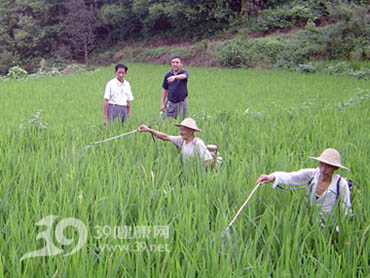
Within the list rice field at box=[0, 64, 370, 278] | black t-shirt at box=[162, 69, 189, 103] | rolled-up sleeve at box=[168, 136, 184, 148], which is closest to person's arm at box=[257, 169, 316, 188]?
rice field at box=[0, 64, 370, 278]

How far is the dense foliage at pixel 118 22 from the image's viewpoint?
21.7 m

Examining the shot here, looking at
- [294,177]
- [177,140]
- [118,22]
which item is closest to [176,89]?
[177,140]

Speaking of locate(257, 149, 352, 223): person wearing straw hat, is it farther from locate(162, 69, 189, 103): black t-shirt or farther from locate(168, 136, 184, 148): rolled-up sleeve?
locate(162, 69, 189, 103): black t-shirt

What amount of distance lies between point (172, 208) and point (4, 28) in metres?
33.0

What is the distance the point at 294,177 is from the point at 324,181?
0.57 feet

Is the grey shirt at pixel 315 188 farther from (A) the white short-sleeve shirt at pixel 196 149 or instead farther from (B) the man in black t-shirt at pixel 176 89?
(B) the man in black t-shirt at pixel 176 89

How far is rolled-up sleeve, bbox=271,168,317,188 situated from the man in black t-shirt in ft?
10.7

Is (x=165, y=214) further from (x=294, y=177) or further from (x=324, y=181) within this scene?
(x=324, y=181)

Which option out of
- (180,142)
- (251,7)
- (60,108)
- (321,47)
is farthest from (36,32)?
(180,142)

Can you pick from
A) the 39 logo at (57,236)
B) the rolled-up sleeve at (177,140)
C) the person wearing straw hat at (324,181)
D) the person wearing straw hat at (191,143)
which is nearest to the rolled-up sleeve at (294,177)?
the person wearing straw hat at (324,181)

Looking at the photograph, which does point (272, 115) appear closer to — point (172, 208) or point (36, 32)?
point (172, 208)

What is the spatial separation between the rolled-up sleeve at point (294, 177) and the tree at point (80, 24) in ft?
93.2

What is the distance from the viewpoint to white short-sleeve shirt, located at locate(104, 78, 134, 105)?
517 centimetres

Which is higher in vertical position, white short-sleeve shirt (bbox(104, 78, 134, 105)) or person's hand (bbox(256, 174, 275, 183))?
white short-sleeve shirt (bbox(104, 78, 134, 105))
